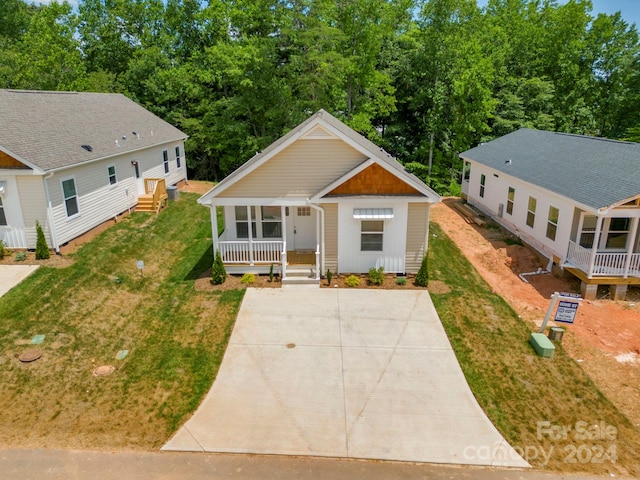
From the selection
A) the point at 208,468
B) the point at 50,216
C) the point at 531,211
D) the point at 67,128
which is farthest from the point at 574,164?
the point at 67,128

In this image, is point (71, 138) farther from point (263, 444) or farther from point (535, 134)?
point (535, 134)

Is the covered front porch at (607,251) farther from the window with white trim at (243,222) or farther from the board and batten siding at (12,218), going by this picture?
the board and batten siding at (12,218)

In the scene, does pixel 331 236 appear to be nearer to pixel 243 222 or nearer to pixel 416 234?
pixel 416 234

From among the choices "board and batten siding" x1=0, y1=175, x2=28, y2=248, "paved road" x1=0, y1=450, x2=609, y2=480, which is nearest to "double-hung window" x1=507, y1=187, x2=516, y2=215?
"paved road" x1=0, y1=450, x2=609, y2=480

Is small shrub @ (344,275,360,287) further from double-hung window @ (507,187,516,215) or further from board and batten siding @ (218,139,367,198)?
double-hung window @ (507,187,516,215)

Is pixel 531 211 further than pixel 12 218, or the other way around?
pixel 531 211
